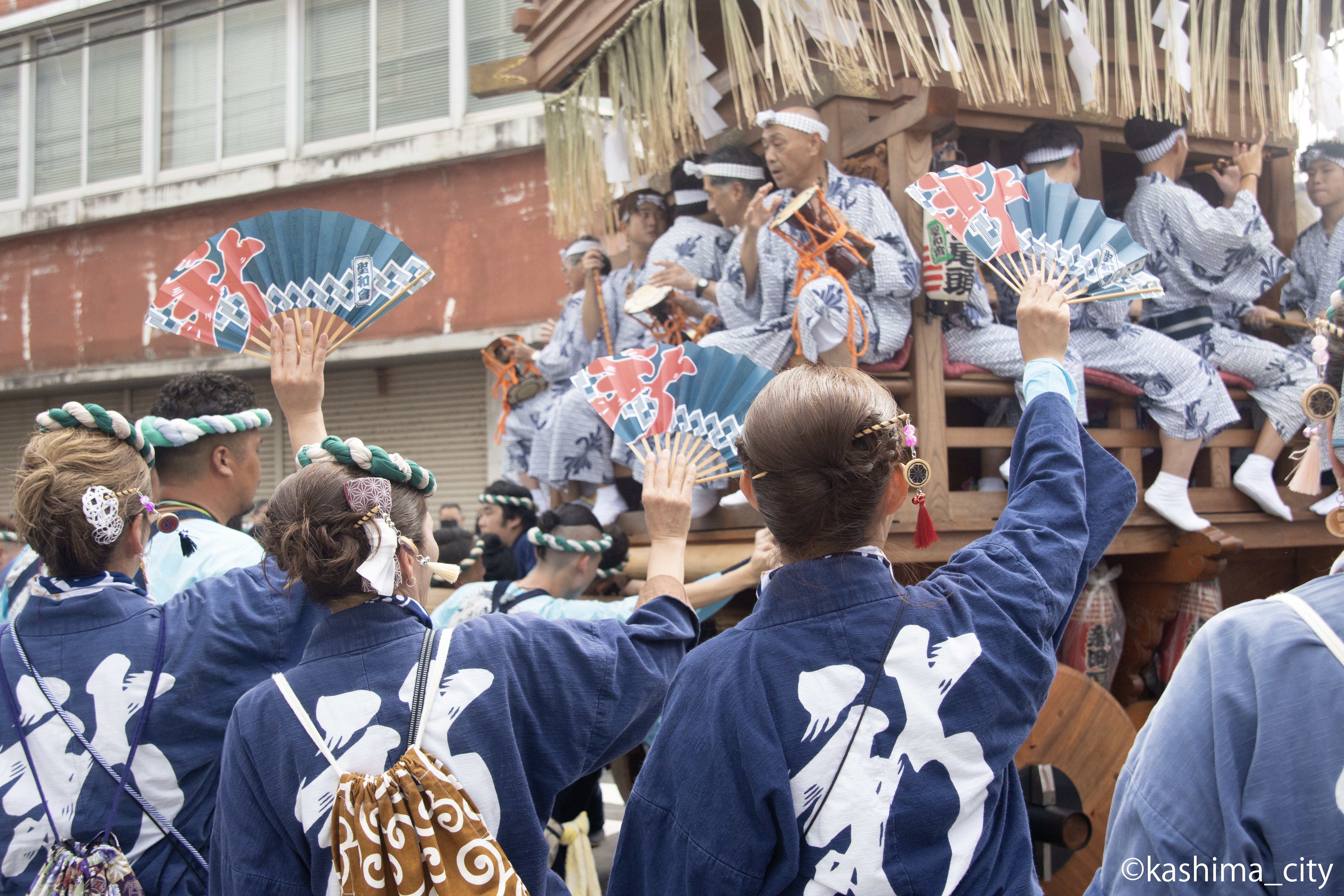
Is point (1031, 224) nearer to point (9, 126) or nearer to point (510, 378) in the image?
point (510, 378)

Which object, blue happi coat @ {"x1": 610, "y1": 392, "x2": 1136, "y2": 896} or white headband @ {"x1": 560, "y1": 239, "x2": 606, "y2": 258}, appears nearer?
blue happi coat @ {"x1": 610, "y1": 392, "x2": 1136, "y2": 896}

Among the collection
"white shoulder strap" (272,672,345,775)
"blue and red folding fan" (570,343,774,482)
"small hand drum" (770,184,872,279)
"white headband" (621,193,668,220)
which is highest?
"white headband" (621,193,668,220)

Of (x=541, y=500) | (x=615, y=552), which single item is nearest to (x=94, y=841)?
(x=615, y=552)

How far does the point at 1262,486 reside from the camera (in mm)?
3584

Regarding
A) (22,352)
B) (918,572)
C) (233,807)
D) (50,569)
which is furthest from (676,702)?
(22,352)

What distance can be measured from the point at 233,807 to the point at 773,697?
30.7 inches

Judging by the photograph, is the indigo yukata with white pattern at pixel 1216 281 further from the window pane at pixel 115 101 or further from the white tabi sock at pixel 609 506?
the window pane at pixel 115 101

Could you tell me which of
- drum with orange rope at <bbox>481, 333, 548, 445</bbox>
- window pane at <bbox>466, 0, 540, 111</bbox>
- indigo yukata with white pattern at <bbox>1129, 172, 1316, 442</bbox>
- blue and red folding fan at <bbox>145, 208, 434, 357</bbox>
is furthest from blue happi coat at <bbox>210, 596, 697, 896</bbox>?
window pane at <bbox>466, 0, 540, 111</bbox>

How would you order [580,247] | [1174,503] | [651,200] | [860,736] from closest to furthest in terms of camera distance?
[860,736] → [1174,503] → [651,200] → [580,247]

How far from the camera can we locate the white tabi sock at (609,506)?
4371 millimetres

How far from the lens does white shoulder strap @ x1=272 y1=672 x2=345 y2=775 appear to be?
1.35m

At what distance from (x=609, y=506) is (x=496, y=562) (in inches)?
22.1

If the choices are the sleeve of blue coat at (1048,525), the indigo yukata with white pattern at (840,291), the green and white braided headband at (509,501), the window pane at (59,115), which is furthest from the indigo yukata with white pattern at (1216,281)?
the window pane at (59,115)

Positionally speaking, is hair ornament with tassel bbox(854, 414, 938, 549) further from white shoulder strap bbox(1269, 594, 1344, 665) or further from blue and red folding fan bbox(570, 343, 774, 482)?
blue and red folding fan bbox(570, 343, 774, 482)
